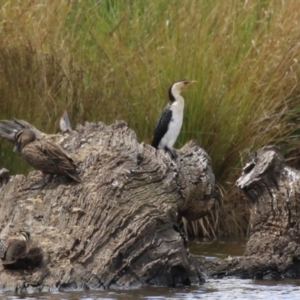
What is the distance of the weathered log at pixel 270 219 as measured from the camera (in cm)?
874

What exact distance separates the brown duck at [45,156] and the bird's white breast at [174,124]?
2.01 m

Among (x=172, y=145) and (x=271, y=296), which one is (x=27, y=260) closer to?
(x=271, y=296)

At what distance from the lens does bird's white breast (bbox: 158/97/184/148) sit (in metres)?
10.7

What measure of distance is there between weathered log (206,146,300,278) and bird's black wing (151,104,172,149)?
1919 millimetres

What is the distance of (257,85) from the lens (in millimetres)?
11500

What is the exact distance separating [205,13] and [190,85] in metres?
1.33

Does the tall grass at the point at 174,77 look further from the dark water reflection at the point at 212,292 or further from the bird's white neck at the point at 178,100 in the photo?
the dark water reflection at the point at 212,292

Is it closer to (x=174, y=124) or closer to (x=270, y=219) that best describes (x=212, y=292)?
(x=270, y=219)

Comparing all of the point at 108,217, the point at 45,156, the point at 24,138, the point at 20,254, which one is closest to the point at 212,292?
the point at 108,217

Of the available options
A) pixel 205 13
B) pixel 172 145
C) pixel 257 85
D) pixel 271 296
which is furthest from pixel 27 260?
pixel 205 13

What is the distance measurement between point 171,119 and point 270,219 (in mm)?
2176

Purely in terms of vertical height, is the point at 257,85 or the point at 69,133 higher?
the point at 257,85

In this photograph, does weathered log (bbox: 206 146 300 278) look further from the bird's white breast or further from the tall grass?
the tall grass

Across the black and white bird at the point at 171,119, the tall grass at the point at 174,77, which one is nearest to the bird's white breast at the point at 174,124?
the black and white bird at the point at 171,119
